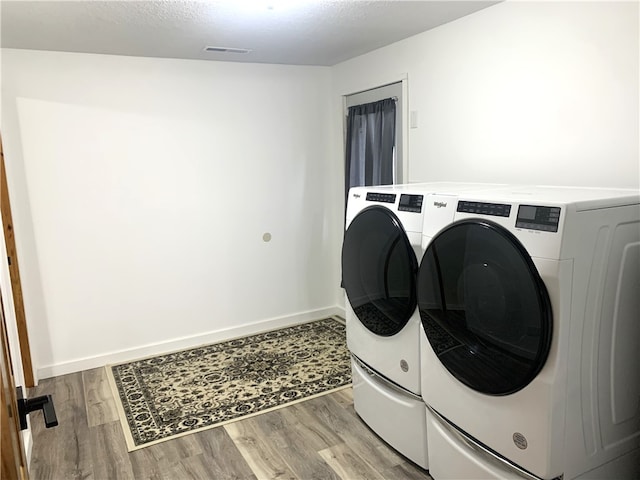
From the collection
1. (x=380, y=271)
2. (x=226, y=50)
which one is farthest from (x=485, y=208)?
(x=226, y=50)

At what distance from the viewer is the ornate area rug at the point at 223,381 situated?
108 inches

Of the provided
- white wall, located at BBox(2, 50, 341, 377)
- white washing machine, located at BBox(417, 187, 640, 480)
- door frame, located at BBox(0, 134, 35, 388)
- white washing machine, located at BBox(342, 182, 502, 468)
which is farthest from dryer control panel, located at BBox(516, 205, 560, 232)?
door frame, located at BBox(0, 134, 35, 388)

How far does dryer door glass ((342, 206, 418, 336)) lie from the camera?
2.18 meters

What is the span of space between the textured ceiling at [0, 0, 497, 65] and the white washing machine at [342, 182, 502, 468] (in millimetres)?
991

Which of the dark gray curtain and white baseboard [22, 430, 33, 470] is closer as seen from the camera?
white baseboard [22, 430, 33, 470]

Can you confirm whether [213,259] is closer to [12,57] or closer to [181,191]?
[181,191]

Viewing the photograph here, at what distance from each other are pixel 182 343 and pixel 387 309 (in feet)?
6.92

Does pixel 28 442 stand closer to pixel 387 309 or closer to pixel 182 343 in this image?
pixel 182 343

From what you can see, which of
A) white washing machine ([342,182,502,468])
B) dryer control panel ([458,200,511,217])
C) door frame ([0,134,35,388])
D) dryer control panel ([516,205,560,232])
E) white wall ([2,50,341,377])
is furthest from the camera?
white wall ([2,50,341,377])

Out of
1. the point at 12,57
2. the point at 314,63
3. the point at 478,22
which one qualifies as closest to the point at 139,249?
the point at 12,57

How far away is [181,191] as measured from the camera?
12.0ft

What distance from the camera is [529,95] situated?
242cm

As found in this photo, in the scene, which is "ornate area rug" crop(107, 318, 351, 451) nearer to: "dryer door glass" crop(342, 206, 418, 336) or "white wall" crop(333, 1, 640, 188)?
"dryer door glass" crop(342, 206, 418, 336)

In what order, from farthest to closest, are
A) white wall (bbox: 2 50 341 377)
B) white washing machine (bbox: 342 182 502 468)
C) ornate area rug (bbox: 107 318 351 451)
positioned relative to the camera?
1. white wall (bbox: 2 50 341 377)
2. ornate area rug (bbox: 107 318 351 451)
3. white washing machine (bbox: 342 182 502 468)
